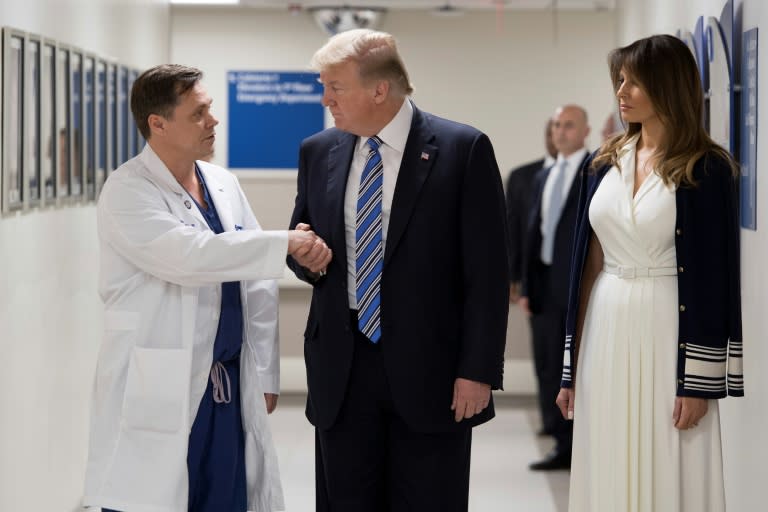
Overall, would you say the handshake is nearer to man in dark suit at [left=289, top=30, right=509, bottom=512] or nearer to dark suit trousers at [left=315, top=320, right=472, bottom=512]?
man in dark suit at [left=289, top=30, right=509, bottom=512]

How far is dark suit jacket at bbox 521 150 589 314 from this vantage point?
641 cm

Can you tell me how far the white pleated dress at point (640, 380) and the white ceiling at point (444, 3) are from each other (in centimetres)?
453

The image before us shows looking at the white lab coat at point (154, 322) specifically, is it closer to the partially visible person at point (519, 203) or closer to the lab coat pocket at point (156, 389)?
Result: the lab coat pocket at point (156, 389)

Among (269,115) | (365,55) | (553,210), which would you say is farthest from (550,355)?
(365,55)

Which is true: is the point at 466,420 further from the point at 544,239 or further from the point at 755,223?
the point at 544,239

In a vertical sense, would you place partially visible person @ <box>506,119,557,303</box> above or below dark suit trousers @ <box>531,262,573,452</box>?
above

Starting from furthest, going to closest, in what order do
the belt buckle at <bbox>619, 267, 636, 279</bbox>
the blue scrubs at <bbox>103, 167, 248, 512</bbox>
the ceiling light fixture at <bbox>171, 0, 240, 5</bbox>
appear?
the ceiling light fixture at <bbox>171, 0, 240, 5</bbox> → the blue scrubs at <bbox>103, 167, 248, 512</bbox> → the belt buckle at <bbox>619, 267, 636, 279</bbox>

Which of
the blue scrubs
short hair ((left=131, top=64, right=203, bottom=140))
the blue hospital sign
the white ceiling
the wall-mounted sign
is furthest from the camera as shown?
the blue hospital sign

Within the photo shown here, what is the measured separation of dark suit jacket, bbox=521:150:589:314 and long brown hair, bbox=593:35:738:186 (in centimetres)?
326

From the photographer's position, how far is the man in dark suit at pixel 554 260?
6453 millimetres

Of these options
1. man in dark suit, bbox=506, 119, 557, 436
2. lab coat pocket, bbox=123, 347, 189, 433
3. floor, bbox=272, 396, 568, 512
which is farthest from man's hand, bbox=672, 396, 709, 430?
man in dark suit, bbox=506, 119, 557, 436

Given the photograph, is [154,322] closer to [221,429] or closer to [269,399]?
[221,429]

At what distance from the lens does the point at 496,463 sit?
22.0 ft

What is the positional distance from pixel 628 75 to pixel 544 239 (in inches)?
141
